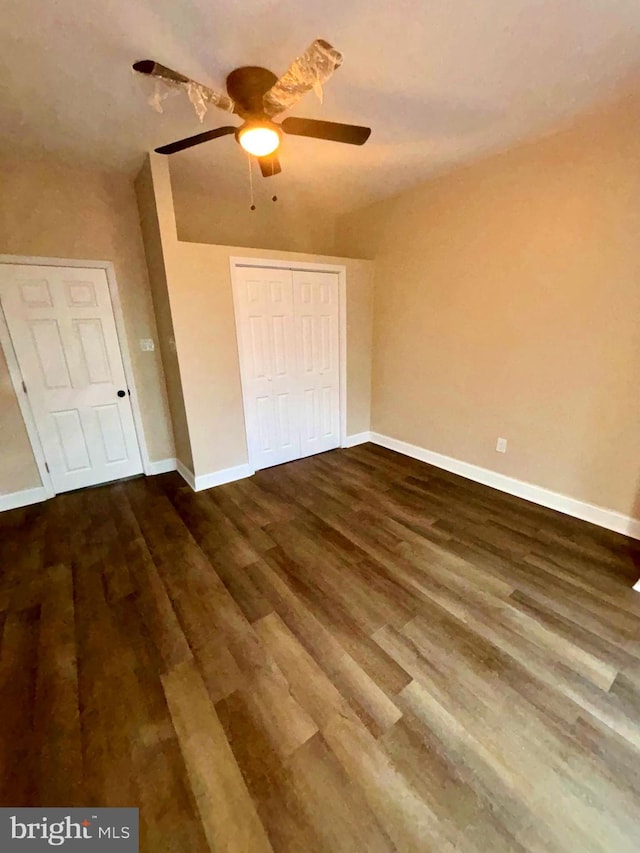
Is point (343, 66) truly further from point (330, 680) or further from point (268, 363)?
point (330, 680)

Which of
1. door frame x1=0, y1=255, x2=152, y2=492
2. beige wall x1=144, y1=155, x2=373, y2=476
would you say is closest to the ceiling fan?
beige wall x1=144, y1=155, x2=373, y2=476

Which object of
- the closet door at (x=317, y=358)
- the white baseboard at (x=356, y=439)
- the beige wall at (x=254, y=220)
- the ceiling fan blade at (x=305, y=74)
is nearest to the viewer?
the ceiling fan blade at (x=305, y=74)

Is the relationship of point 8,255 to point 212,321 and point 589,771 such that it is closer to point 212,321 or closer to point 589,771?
point 212,321

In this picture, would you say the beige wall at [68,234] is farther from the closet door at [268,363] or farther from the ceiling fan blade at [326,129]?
the ceiling fan blade at [326,129]

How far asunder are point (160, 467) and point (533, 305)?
147 inches

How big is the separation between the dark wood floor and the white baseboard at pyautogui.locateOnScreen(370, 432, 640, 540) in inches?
4.9

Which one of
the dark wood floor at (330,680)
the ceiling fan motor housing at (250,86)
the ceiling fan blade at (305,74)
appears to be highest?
the ceiling fan motor housing at (250,86)

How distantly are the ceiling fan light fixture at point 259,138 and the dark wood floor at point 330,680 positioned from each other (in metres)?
2.36

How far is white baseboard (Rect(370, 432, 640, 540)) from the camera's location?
254 centimetres

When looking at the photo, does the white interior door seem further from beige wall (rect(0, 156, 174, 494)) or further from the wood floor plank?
the wood floor plank

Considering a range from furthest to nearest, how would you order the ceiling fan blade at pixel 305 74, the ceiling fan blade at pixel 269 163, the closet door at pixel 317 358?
the closet door at pixel 317 358
the ceiling fan blade at pixel 269 163
the ceiling fan blade at pixel 305 74

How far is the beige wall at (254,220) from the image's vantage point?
3.39 metres

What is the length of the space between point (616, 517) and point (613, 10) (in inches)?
110

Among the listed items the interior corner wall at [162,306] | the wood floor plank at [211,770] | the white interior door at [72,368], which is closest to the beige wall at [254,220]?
the interior corner wall at [162,306]
